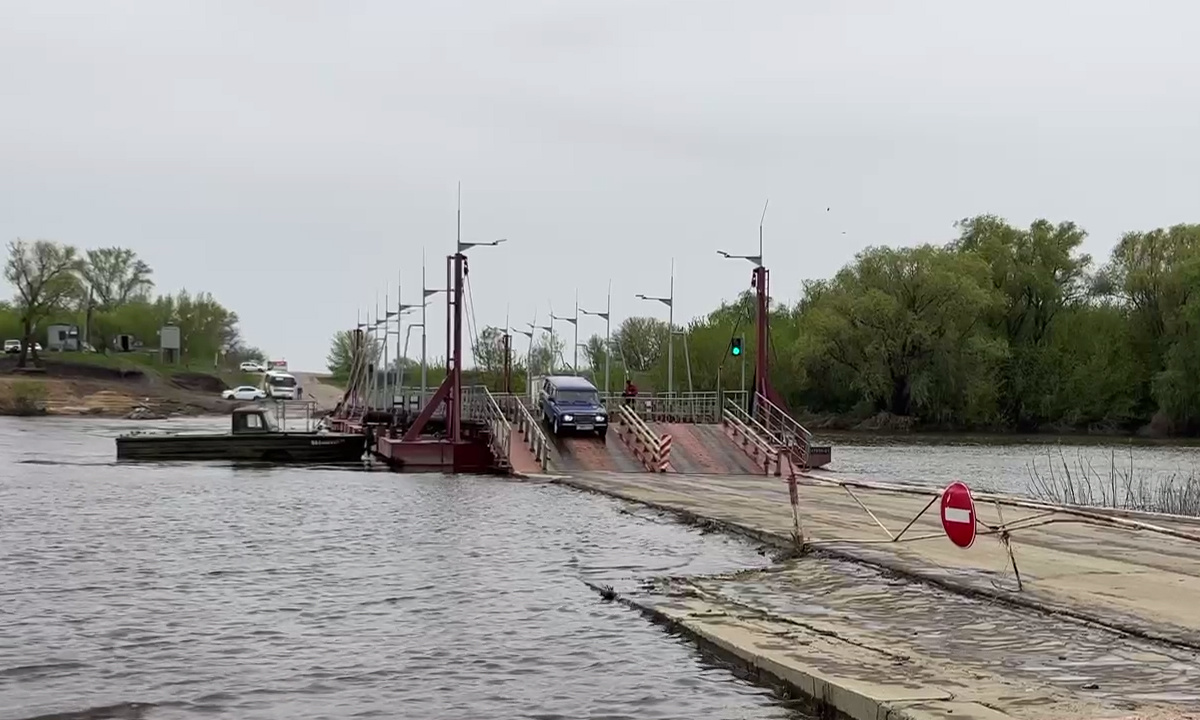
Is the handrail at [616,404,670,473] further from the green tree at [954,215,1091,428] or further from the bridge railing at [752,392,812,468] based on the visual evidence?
the green tree at [954,215,1091,428]

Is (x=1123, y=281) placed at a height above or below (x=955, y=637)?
above

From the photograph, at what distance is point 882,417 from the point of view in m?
102

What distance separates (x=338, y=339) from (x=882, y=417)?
311 ft

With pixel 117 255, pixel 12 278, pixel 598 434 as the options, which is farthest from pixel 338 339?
pixel 598 434

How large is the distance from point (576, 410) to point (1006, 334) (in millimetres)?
63120

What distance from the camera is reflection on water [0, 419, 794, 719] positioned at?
12.4 meters

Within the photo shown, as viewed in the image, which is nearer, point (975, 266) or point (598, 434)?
point (598, 434)

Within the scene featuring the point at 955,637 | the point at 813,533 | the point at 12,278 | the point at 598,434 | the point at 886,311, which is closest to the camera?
the point at 955,637

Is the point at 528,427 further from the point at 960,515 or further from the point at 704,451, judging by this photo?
the point at 960,515

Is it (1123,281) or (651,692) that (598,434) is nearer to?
(651,692)

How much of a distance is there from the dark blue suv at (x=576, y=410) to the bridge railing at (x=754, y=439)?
4627mm

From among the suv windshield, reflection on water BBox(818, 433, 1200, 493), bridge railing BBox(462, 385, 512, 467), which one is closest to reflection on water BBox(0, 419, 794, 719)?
bridge railing BBox(462, 385, 512, 467)

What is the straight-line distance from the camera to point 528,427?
1959 inches

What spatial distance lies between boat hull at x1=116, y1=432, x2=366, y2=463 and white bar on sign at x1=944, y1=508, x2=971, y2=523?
41799mm
